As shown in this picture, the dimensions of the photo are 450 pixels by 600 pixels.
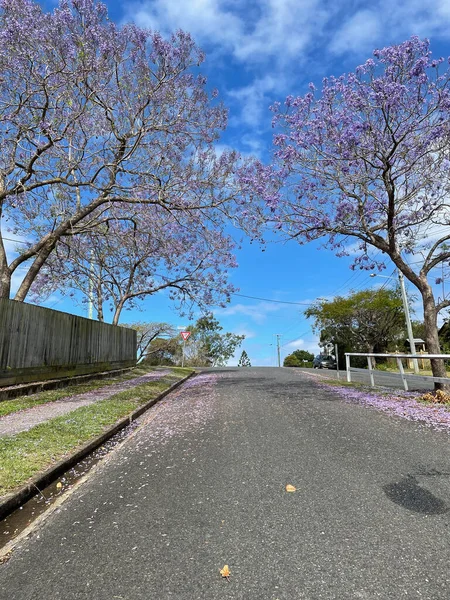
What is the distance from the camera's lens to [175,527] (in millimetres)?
3211

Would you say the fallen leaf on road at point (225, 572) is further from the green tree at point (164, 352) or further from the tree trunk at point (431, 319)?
the green tree at point (164, 352)

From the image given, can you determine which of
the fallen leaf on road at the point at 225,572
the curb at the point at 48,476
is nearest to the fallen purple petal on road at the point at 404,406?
the fallen leaf on road at the point at 225,572

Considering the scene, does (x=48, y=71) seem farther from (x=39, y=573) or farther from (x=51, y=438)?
(x=39, y=573)

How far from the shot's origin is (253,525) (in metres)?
3.19

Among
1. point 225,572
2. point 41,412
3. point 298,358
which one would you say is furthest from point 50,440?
point 298,358

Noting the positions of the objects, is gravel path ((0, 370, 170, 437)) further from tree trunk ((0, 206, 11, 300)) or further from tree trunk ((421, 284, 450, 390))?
tree trunk ((421, 284, 450, 390))

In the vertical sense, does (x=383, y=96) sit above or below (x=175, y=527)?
above

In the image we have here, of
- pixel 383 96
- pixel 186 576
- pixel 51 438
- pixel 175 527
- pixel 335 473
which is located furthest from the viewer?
pixel 383 96

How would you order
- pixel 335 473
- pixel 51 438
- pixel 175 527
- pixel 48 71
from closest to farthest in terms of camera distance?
pixel 175 527 < pixel 335 473 < pixel 51 438 < pixel 48 71

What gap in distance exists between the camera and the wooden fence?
34.0ft

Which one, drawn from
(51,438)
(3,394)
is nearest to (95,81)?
(3,394)

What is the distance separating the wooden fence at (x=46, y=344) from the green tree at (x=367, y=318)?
27.0 metres

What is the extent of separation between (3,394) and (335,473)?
8.62 metres

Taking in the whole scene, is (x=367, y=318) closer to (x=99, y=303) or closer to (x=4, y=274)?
(x=99, y=303)
